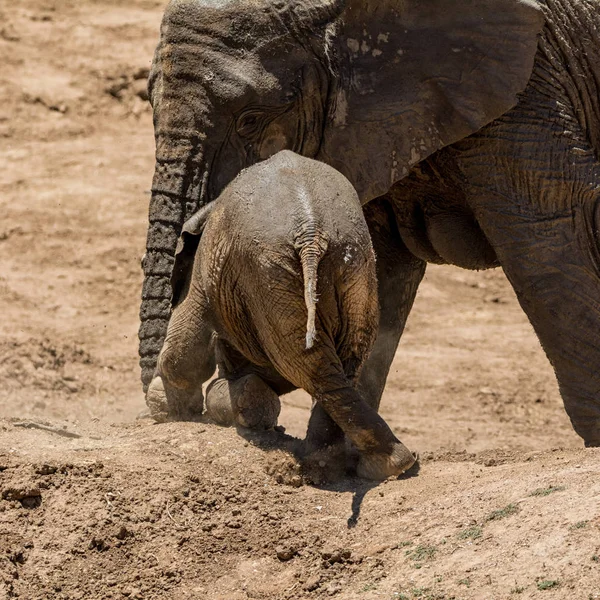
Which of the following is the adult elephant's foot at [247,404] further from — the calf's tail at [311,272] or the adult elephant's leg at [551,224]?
the adult elephant's leg at [551,224]

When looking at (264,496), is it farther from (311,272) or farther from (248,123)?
(248,123)

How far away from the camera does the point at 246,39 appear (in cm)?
562

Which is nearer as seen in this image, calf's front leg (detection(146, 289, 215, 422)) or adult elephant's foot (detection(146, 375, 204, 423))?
calf's front leg (detection(146, 289, 215, 422))

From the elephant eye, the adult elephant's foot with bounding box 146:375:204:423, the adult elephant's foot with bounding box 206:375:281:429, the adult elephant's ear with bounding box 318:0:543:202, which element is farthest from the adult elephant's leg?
the adult elephant's foot with bounding box 146:375:204:423

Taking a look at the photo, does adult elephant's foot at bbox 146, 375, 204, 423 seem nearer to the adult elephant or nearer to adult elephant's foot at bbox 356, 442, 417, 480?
the adult elephant

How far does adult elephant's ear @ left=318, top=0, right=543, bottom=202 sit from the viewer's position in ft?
19.1

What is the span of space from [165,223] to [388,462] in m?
1.31

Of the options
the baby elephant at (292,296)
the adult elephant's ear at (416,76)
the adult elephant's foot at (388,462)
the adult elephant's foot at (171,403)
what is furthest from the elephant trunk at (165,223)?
the adult elephant's foot at (388,462)

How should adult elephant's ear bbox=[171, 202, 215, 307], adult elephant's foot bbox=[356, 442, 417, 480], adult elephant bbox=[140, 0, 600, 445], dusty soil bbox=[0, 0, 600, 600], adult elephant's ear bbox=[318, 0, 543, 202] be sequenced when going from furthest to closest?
adult elephant's ear bbox=[318, 0, 543, 202], adult elephant bbox=[140, 0, 600, 445], adult elephant's ear bbox=[171, 202, 215, 307], adult elephant's foot bbox=[356, 442, 417, 480], dusty soil bbox=[0, 0, 600, 600]

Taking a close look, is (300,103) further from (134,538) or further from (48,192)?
(48,192)

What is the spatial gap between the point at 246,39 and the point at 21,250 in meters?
4.48

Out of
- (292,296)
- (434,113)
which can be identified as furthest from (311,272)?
(434,113)

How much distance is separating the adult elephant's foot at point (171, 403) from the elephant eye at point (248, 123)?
3.10ft

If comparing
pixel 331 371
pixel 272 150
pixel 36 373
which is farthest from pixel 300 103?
pixel 36 373
